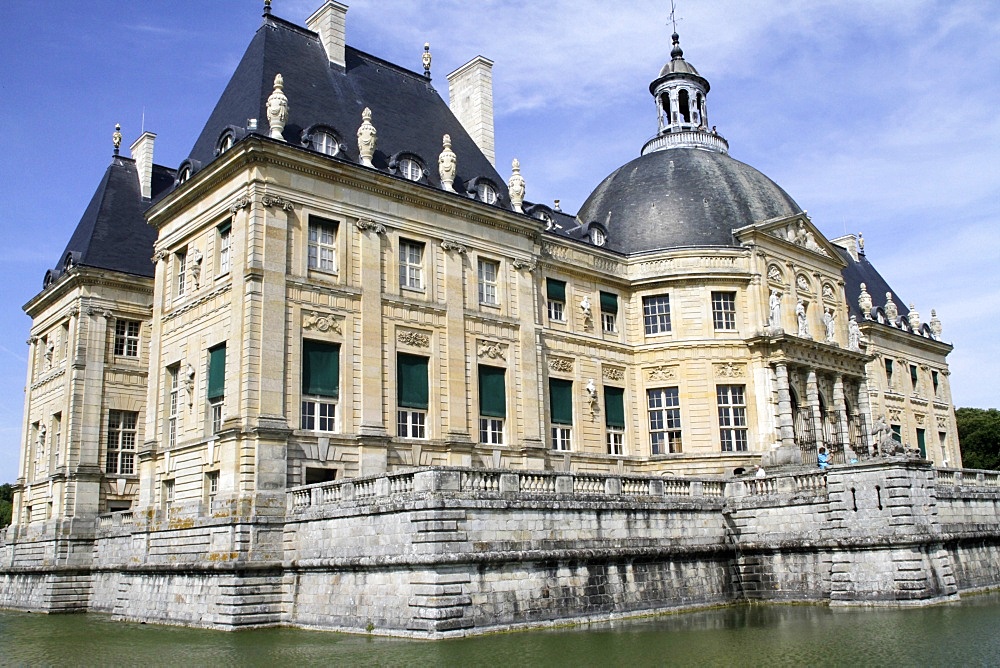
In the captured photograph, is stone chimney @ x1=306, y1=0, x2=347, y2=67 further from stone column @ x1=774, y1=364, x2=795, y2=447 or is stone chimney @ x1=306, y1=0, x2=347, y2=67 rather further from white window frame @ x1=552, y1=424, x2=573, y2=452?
stone column @ x1=774, y1=364, x2=795, y2=447

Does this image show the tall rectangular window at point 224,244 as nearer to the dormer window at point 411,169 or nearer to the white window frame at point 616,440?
the dormer window at point 411,169

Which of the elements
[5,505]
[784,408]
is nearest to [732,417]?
[784,408]

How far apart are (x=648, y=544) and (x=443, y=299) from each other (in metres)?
10.4

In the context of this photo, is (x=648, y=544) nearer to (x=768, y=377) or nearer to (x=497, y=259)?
(x=497, y=259)

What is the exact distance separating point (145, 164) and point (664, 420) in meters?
24.3

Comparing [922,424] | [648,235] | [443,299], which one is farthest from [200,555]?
[922,424]

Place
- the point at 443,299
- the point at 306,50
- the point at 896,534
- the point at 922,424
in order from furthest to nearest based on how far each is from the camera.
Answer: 1. the point at 922,424
2. the point at 306,50
3. the point at 443,299
4. the point at 896,534

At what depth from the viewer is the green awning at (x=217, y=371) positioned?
90.7ft

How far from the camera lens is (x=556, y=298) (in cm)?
3647

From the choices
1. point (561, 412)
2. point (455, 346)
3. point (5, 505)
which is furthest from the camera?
point (5, 505)

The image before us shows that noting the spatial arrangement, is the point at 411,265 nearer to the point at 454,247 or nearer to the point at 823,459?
the point at 454,247

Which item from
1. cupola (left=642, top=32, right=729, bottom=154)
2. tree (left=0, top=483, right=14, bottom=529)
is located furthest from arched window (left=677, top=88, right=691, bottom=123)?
tree (left=0, top=483, right=14, bottom=529)

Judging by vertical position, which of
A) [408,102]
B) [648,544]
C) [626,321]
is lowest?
[648,544]

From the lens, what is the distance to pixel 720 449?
36.7m
